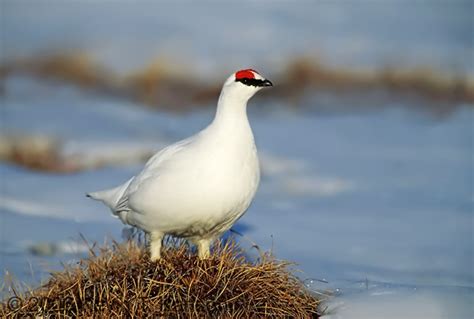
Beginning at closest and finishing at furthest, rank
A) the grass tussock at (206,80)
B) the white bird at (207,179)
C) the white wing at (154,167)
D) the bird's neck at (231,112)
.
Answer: the white bird at (207,179) → the bird's neck at (231,112) → the white wing at (154,167) → the grass tussock at (206,80)

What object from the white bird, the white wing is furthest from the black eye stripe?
the white wing

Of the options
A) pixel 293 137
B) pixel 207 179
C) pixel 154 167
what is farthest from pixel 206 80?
pixel 207 179

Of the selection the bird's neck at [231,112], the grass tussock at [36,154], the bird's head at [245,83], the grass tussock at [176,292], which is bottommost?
the grass tussock at [176,292]

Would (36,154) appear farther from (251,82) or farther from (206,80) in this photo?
(251,82)

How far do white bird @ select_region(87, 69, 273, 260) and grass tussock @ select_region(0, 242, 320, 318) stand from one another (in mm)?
187

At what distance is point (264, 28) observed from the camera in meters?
13.1

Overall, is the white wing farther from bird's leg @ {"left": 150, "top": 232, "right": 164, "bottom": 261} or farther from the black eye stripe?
the black eye stripe

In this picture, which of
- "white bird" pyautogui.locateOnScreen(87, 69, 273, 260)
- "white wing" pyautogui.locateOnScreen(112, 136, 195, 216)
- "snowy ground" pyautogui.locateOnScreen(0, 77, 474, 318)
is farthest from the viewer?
"snowy ground" pyautogui.locateOnScreen(0, 77, 474, 318)

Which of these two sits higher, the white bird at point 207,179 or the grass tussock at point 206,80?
the grass tussock at point 206,80

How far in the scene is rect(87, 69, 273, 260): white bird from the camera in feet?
12.3

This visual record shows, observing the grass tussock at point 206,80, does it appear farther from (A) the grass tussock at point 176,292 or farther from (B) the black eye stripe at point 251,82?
(A) the grass tussock at point 176,292

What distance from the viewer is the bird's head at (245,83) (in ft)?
12.7

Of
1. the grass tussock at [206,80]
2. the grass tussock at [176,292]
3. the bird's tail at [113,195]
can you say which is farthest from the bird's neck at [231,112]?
the grass tussock at [206,80]

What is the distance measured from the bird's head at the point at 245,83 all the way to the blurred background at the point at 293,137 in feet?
3.05
